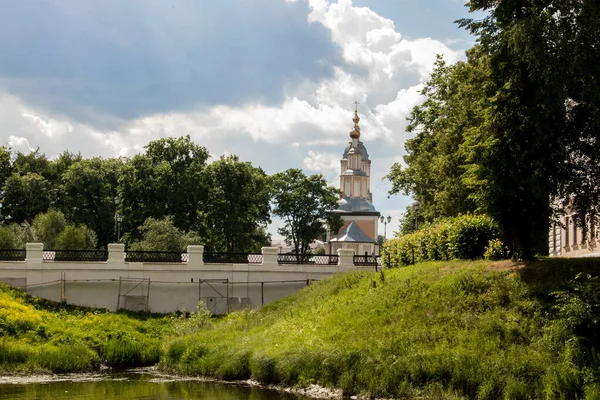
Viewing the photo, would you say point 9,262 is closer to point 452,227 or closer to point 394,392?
point 452,227

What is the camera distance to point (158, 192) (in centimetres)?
6431

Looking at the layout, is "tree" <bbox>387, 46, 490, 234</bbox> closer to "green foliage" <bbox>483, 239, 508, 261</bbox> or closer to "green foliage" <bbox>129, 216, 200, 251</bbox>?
"green foliage" <bbox>483, 239, 508, 261</bbox>

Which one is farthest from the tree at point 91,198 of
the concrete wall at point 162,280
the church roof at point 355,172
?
the church roof at point 355,172

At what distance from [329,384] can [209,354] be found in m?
7.01

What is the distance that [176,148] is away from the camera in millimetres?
67375

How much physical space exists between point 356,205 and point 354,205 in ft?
0.95

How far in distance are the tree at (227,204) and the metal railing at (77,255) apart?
2483 cm

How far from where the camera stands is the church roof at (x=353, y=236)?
10469 centimetres

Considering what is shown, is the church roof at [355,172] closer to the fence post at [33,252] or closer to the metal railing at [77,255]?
the metal railing at [77,255]

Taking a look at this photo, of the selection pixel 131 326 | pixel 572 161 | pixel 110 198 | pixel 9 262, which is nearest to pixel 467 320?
pixel 572 161

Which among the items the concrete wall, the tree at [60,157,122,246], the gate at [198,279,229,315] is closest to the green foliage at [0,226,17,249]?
the tree at [60,157,122,246]

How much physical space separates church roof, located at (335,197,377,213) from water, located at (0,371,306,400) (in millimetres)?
82452

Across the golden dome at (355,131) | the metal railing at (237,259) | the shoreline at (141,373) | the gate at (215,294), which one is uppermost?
the golden dome at (355,131)

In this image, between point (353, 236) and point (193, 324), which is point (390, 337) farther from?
point (353, 236)
